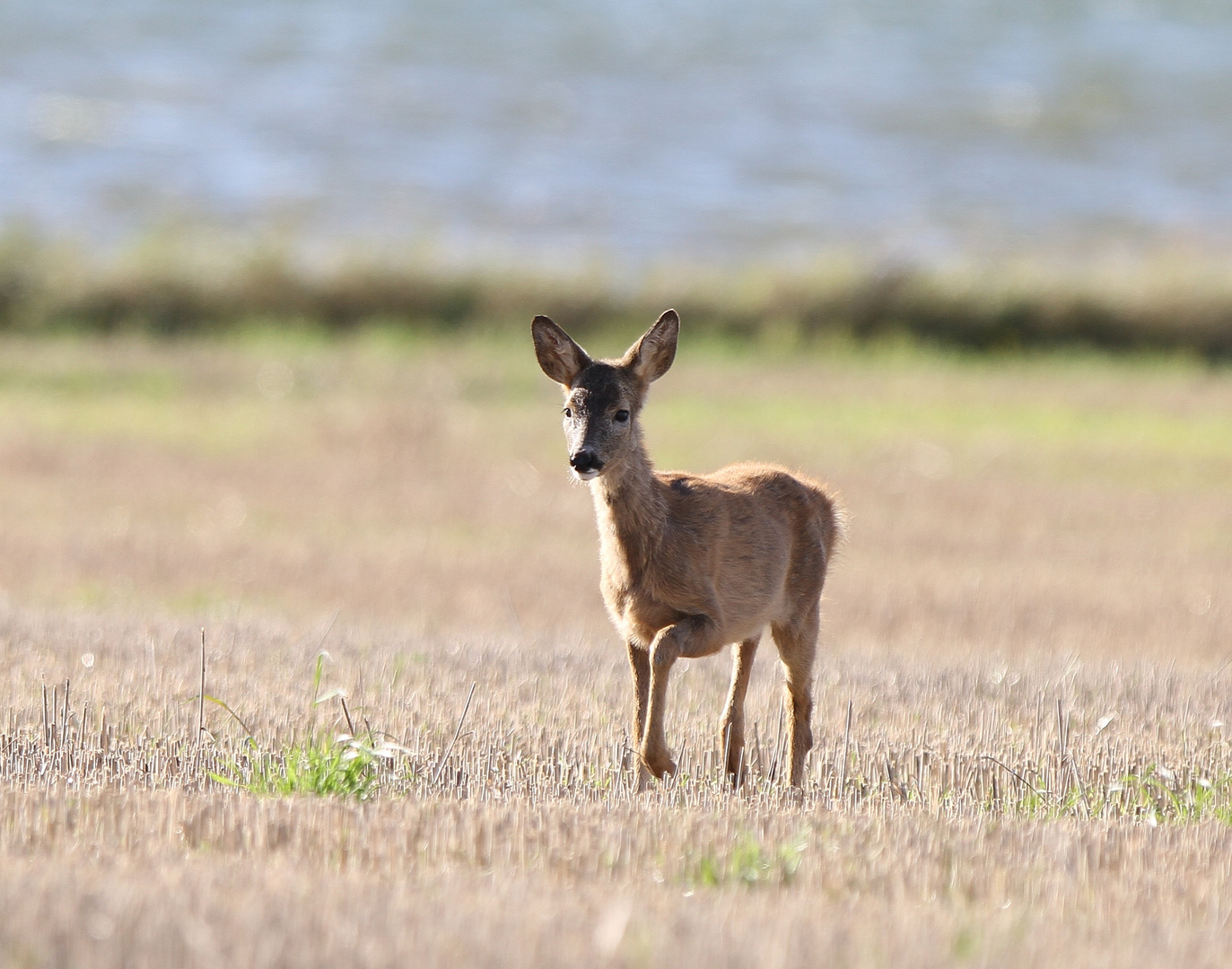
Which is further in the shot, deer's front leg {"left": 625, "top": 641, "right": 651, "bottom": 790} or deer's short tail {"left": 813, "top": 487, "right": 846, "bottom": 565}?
deer's short tail {"left": 813, "top": 487, "right": 846, "bottom": 565}

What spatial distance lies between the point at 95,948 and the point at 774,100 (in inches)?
1882

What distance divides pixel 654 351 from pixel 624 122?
135 feet

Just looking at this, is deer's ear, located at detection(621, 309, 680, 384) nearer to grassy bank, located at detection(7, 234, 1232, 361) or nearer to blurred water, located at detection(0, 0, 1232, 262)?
grassy bank, located at detection(7, 234, 1232, 361)

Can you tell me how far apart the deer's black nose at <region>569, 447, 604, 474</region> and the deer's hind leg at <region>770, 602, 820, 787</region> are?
5.19 ft

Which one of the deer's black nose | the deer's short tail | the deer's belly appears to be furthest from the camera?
the deer's short tail

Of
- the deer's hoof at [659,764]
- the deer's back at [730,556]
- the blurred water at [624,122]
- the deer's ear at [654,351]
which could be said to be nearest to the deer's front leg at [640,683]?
the deer's back at [730,556]

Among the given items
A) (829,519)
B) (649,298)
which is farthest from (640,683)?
(649,298)

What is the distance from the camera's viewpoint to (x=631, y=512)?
684cm

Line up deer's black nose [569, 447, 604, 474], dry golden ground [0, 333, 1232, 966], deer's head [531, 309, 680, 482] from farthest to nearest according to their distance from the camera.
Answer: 1. deer's head [531, 309, 680, 482]
2. deer's black nose [569, 447, 604, 474]
3. dry golden ground [0, 333, 1232, 966]

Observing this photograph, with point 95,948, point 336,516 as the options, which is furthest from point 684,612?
point 336,516

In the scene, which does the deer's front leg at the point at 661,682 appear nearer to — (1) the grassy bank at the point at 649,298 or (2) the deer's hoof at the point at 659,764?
(2) the deer's hoof at the point at 659,764

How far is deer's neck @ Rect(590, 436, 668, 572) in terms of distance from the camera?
6.84 metres

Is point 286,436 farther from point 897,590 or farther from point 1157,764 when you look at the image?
point 1157,764

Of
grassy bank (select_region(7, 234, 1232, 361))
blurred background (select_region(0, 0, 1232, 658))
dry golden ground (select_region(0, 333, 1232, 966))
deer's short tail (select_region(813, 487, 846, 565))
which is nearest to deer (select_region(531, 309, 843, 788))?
dry golden ground (select_region(0, 333, 1232, 966))
